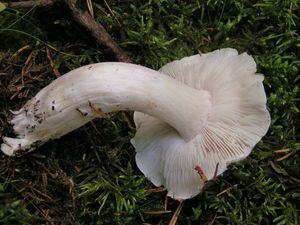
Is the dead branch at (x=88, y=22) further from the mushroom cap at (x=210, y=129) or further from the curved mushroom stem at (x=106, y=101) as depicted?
the curved mushroom stem at (x=106, y=101)

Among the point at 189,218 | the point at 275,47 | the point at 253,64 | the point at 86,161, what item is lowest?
the point at 189,218

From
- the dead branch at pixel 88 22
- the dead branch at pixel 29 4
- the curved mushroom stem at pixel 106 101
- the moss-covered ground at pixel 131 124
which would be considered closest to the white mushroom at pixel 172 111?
the curved mushroom stem at pixel 106 101

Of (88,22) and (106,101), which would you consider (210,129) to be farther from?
(88,22)

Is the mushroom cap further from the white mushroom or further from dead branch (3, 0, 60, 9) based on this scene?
dead branch (3, 0, 60, 9)

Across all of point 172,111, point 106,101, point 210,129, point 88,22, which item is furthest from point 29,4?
point 210,129

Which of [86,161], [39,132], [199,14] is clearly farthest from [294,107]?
[39,132]

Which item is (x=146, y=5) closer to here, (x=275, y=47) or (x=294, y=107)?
(x=275, y=47)
